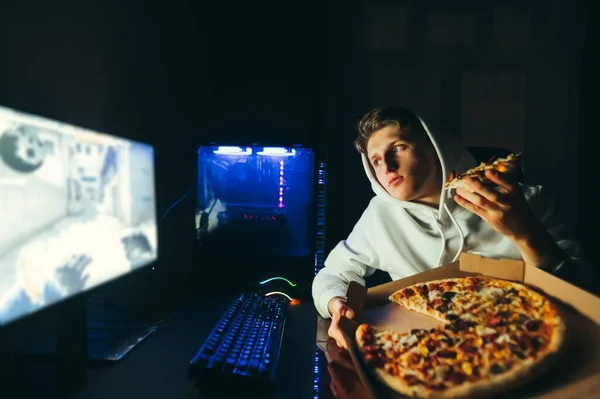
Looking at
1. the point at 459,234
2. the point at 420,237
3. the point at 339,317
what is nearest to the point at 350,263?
the point at 420,237

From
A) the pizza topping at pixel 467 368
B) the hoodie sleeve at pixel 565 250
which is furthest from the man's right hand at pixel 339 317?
the hoodie sleeve at pixel 565 250

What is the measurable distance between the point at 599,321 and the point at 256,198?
1025 millimetres

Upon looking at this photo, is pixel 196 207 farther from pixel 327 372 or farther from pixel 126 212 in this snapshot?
pixel 327 372

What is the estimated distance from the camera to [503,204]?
822 mm

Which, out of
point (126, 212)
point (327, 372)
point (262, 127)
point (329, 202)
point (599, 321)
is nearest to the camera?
point (599, 321)

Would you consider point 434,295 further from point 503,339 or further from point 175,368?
point 175,368

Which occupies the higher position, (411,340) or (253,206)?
(253,206)

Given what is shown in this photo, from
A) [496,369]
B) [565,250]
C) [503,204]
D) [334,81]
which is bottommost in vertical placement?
[496,369]

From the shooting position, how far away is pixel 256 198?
4.65 ft

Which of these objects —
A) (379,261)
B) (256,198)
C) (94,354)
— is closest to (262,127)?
(256,198)

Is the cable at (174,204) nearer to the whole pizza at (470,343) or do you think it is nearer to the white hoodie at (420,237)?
the white hoodie at (420,237)

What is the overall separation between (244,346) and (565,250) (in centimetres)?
82

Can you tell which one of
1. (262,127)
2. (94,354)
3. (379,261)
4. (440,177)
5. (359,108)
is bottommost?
(94,354)

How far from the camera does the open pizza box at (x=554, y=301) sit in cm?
55
